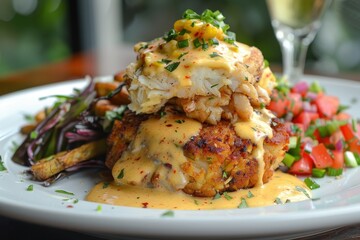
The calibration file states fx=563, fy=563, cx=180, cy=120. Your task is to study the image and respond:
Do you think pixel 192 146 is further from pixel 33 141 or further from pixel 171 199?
pixel 33 141

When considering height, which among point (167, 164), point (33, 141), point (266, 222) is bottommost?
point (33, 141)

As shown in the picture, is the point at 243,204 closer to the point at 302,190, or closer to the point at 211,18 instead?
the point at 302,190

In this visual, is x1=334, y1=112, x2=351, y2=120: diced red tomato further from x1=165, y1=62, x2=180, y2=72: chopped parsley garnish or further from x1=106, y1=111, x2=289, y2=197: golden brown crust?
x1=165, y1=62, x2=180, y2=72: chopped parsley garnish

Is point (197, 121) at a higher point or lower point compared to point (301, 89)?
higher

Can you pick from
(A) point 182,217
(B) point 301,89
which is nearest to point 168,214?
(A) point 182,217

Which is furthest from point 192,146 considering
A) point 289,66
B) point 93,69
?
point 93,69
